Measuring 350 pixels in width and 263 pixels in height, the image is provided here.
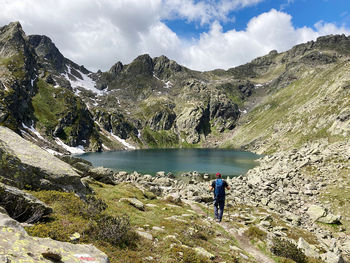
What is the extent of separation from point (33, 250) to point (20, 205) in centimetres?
485

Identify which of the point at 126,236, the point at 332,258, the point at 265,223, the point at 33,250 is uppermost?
the point at 33,250

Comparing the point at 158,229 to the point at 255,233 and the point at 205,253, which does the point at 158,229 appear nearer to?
the point at 205,253

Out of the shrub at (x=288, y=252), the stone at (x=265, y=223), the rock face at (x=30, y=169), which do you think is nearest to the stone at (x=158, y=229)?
the rock face at (x=30, y=169)

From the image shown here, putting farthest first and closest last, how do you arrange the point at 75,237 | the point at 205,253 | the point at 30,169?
the point at 30,169 < the point at 205,253 < the point at 75,237

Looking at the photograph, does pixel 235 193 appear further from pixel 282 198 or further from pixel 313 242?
pixel 313 242

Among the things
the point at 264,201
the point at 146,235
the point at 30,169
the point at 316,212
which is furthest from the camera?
the point at 264,201

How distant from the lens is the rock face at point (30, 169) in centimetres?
1149

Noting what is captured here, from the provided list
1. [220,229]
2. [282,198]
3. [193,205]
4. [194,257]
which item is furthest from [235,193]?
[194,257]

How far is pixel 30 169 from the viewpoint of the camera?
1288cm

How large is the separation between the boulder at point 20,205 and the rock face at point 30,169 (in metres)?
1.98

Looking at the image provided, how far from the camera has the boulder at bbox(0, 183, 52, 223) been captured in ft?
29.8

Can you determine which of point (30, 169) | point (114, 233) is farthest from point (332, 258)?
point (30, 169)

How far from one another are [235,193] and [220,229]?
21688 millimetres

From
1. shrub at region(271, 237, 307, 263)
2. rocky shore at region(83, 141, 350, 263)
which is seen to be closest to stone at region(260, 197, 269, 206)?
rocky shore at region(83, 141, 350, 263)
